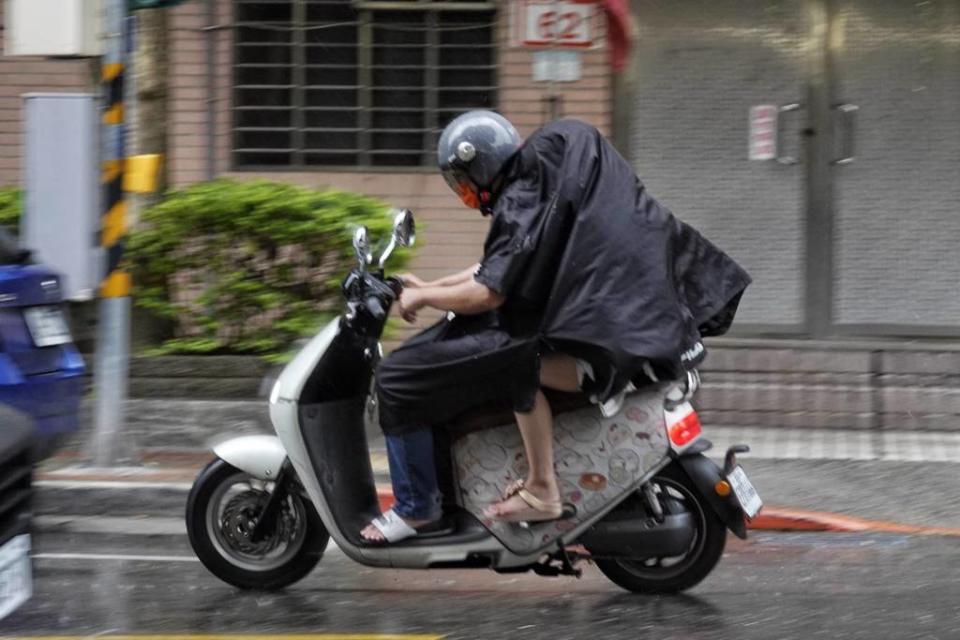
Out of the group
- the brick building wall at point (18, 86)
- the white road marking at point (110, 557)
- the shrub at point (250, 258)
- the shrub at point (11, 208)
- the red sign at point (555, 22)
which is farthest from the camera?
the brick building wall at point (18, 86)

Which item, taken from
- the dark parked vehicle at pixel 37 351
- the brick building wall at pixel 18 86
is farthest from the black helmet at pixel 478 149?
the brick building wall at pixel 18 86

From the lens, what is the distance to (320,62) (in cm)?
1154

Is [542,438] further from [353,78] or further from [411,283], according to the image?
Result: [353,78]

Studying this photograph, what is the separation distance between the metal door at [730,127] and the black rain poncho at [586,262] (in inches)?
203

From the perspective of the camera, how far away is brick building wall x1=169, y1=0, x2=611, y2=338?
11234mm

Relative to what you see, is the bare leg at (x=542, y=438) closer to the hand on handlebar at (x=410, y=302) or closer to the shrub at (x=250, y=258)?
the hand on handlebar at (x=410, y=302)

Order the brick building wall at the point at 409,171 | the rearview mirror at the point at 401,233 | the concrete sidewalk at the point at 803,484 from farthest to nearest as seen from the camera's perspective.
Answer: the brick building wall at the point at 409,171
the concrete sidewalk at the point at 803,484
the rearview mirror at the point at 401,233

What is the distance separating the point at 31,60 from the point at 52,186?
2825 mm

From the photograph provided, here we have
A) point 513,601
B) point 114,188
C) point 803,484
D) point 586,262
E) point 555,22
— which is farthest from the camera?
point 803,484

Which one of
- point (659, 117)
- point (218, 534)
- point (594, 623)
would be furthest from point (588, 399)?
point (659, 117)

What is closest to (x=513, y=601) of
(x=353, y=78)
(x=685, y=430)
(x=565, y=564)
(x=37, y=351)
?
(x=565, y=564)

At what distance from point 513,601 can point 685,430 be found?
939mm

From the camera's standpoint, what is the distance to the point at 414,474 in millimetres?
6078

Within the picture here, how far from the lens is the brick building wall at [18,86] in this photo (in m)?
11.6
